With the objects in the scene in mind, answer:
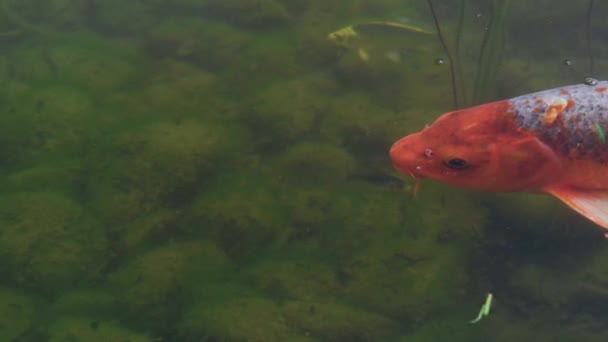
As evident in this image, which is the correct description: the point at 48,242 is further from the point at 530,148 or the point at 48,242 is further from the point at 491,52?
the point at 491,52

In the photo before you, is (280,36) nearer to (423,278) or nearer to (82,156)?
(82,156)

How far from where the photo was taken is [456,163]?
2.52 m

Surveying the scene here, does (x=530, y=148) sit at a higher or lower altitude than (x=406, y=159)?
higher

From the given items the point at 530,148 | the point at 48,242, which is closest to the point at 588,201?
the point at 530,148

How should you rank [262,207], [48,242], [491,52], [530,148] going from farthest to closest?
[491,52] < [262,207] < [48,242] < [530,148]

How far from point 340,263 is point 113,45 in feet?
8.37

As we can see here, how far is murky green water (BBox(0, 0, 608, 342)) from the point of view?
2.55 m

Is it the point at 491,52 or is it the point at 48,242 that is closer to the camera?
the point at 48,242

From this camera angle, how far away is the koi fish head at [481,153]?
2498mm

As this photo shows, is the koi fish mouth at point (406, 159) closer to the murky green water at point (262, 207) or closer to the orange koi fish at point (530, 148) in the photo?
the orange koi fish at point (530, 148)

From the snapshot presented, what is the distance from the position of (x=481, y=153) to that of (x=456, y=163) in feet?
0.40

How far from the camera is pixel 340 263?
2.73 meters

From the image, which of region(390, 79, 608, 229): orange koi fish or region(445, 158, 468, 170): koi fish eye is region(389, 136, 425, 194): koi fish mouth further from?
region(445, 158, 468, 170): koi fish eye

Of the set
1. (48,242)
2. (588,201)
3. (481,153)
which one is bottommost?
(48,242)
